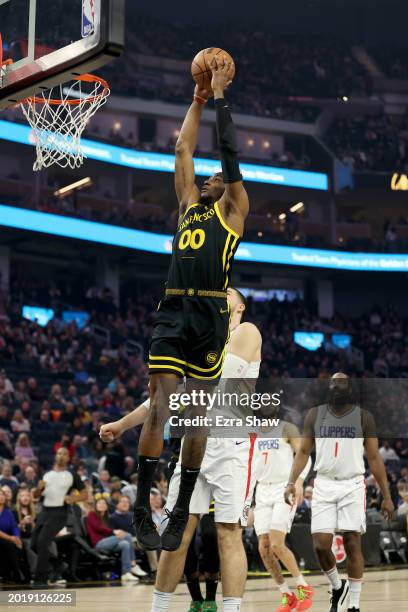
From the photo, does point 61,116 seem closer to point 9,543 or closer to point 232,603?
point 232,603

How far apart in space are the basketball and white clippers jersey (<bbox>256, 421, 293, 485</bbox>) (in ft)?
20.6

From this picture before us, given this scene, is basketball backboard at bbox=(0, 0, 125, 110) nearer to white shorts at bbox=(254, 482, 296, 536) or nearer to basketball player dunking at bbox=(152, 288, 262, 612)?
basketball player dunking at bbox=(152, 288, 262, 612)

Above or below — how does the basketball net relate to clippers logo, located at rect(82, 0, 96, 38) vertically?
above

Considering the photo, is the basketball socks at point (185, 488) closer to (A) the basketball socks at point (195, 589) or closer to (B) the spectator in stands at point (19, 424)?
(A) the basketball socks at point (195, 589)

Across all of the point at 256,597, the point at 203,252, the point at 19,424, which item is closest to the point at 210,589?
the point at 256,597

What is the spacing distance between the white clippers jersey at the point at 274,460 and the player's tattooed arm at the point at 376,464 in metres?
2.19

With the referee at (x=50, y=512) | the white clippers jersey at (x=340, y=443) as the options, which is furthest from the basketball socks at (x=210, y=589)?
the referee at (x=50, y=512)

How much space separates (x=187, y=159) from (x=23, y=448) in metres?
15.0

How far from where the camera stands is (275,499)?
11547mm

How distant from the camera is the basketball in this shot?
6.21 m

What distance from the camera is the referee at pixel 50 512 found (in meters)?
13.4

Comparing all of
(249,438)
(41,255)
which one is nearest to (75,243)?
(41,255)

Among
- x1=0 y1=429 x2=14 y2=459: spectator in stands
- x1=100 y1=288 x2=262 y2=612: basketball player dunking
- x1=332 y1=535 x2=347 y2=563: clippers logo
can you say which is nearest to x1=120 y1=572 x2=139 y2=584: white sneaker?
x1=332 y1=535 x2=347 y2=563: clippers logo

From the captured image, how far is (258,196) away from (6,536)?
3382 cm
